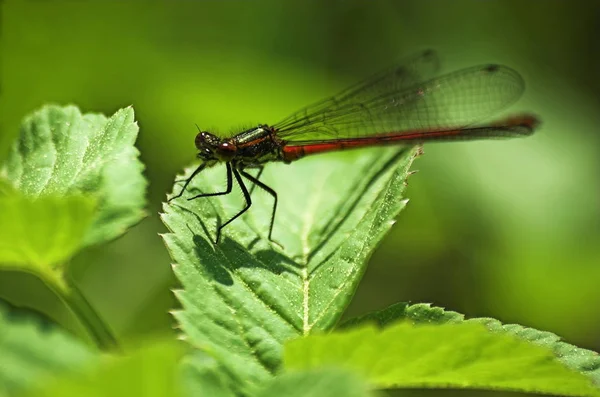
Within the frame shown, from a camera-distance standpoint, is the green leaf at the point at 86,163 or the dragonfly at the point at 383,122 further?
the dragonfly at the point at 383,122

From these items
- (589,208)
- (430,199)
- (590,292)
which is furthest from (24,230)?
(589,208)

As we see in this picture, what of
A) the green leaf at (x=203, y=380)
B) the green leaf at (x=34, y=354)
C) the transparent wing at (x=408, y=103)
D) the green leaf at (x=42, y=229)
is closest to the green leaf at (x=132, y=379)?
the green leaf at (x=34, y=354)

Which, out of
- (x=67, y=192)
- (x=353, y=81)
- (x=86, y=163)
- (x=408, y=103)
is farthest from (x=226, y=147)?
(x=353, y=81)

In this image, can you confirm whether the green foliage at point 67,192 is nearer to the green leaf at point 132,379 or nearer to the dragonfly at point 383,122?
the dragonfly at point 383,122

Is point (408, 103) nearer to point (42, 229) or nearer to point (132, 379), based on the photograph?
point (42, 229)

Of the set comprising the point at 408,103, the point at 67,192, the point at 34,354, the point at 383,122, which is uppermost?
the point at 408,103
